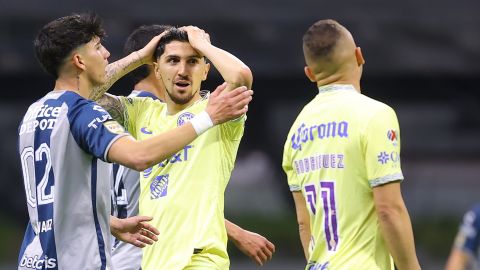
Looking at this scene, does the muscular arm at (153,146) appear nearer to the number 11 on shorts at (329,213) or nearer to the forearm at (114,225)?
the number 11 on shorts at (329,213)

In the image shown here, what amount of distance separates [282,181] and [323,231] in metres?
15.5

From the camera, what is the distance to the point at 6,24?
18.2m

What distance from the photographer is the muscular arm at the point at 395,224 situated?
229 inches

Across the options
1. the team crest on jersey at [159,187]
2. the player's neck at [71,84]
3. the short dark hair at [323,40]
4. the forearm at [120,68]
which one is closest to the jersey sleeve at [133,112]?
the forearm at [120,68]

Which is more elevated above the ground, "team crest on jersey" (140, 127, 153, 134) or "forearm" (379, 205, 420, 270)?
"team crest on jersey" (140, 127, 153, 134)

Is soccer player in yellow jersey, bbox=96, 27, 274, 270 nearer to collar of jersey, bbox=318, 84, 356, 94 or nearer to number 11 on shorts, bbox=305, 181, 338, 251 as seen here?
collar of jersey, bbox=318, 84, 356, 94

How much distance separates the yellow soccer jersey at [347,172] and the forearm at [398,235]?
5.0 inches

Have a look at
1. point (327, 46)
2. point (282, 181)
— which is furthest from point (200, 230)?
point (282, 181)

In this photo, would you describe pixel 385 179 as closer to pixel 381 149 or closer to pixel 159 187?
pixel 381 149

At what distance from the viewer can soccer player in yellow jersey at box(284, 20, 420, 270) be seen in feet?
19.2

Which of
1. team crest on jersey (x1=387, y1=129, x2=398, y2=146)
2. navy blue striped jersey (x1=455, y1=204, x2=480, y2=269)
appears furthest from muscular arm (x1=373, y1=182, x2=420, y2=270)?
navy blue striped jersey (x1=455, y1=204, x2=480, y2=269)

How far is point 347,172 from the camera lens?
5980mm

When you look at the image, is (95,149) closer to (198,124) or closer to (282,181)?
(198,124)

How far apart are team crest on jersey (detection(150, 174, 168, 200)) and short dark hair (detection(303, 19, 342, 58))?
129 centimetres
